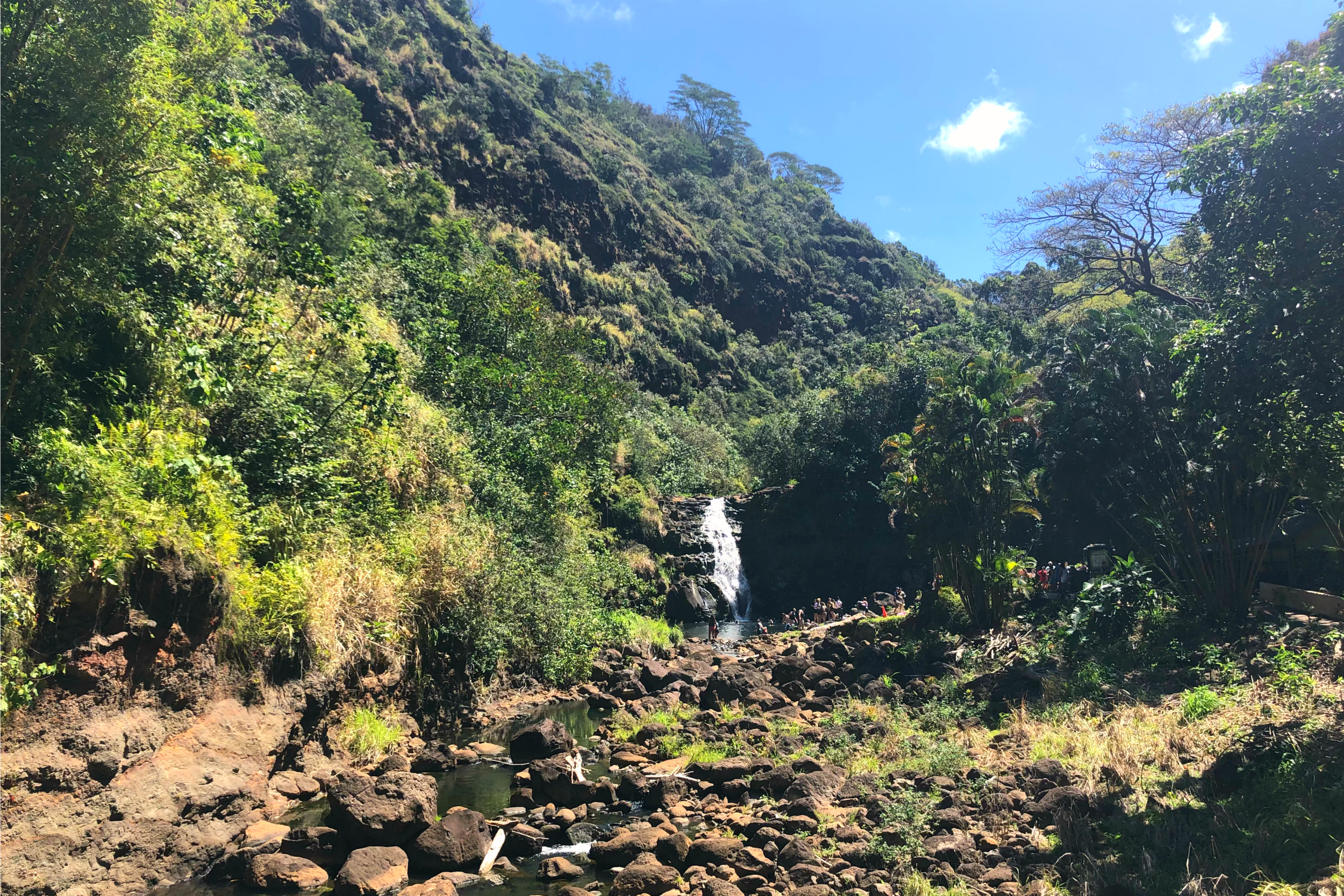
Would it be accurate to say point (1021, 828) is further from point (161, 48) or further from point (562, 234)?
point (562, 234)

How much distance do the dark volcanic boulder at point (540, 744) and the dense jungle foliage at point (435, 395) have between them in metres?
2.68

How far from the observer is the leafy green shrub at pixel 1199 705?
10453 mm

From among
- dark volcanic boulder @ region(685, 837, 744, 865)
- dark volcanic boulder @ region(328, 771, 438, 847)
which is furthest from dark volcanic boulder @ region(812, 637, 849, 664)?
dark volcanic boulder @ region(328, 771, 438, 847)

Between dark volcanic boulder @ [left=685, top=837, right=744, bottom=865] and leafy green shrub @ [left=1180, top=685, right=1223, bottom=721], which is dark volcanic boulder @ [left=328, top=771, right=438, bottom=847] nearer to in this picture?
dark volcanic boulder @ [left=685, top=837, right=744, bottom=865]

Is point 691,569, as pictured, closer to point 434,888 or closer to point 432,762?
point 432,762

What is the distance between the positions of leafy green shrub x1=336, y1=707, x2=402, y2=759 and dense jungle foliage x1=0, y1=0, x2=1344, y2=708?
107 cm

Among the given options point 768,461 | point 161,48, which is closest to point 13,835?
point 161,48

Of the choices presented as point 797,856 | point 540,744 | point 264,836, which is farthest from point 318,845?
point 797,856

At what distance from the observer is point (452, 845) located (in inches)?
306

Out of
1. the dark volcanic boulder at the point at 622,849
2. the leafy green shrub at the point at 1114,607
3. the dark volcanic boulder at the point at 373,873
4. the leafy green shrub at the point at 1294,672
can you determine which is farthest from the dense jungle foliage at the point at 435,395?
the dark volcanic boulder at the point at 622,849

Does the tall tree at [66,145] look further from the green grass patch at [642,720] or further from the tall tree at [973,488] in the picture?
the tall tree at [973,488]

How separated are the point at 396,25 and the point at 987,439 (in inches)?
2489

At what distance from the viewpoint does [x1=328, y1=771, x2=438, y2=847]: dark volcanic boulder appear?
768 cm

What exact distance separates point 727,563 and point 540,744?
83.7 feet
